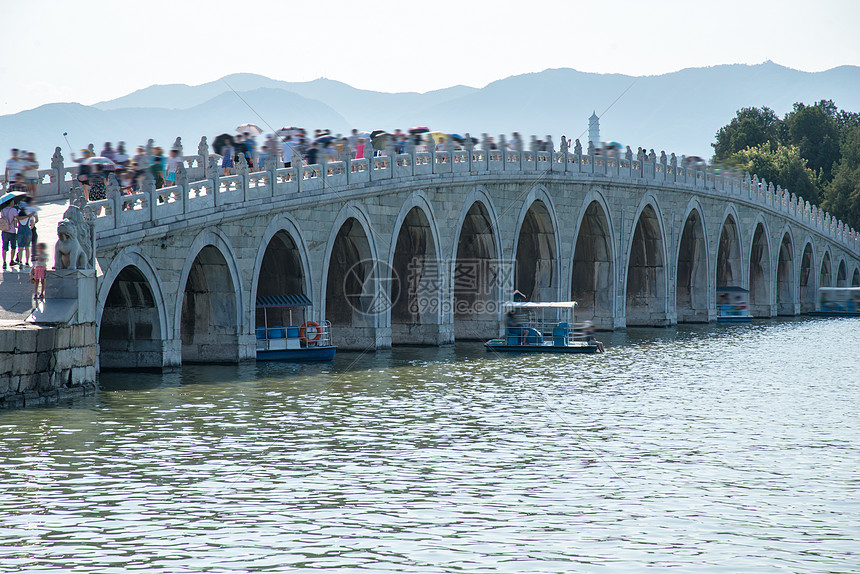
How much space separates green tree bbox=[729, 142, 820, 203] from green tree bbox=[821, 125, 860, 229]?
7.80 ft

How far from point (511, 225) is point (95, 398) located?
73.0ft

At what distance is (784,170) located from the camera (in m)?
96.4

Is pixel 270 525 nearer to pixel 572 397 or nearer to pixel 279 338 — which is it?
pixel 572 397

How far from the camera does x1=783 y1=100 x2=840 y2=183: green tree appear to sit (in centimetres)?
10506

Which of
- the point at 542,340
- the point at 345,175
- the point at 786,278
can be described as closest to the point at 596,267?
the point at 542,340

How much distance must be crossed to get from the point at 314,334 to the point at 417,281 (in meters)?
6.87

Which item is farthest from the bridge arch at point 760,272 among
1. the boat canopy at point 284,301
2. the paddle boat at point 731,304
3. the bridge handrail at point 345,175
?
the boat canopy at point 284,301

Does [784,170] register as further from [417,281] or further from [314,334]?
[314,334]

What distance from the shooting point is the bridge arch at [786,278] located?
68312 mm

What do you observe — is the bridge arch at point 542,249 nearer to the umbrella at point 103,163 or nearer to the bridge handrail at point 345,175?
the bridge handrail at point 345,175

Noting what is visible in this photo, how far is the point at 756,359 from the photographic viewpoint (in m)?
35.2

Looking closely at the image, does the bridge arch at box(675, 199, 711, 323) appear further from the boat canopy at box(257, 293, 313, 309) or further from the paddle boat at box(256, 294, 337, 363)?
the boat canopy at box(257, 293, 313, 309)

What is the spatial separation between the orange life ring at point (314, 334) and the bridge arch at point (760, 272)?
130ft

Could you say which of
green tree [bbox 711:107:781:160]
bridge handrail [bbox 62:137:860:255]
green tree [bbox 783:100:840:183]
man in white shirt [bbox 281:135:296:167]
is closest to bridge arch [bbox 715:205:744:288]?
bridge handrail [bbox 62:137:860:255]
